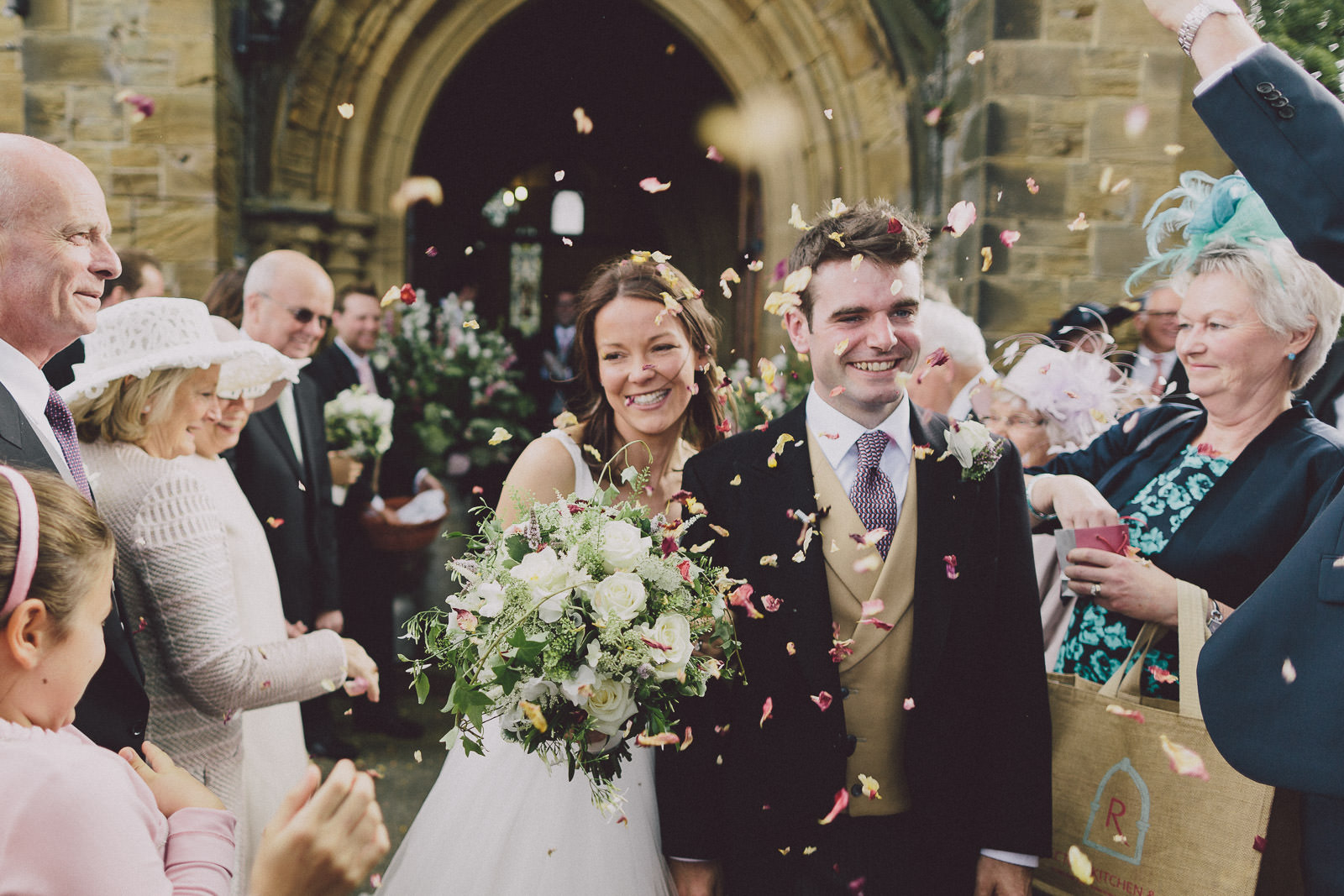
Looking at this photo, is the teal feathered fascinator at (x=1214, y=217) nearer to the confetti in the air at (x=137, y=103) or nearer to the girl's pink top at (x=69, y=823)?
the girl's pink top at (x=69, y=823)

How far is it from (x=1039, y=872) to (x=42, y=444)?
219 centimetres

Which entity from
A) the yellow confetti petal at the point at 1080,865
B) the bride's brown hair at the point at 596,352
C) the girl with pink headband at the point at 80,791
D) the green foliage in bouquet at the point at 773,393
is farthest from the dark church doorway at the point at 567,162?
the girl with pink headband at the point at 80,791

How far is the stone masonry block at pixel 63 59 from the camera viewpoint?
205 inches

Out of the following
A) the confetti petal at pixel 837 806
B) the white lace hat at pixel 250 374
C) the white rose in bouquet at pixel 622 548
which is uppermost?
the white lace hat at pixel 250 374

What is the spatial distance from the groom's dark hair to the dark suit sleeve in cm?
65

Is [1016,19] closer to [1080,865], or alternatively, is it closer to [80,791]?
[1080,865]

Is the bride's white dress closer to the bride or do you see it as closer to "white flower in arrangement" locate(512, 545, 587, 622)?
the bride

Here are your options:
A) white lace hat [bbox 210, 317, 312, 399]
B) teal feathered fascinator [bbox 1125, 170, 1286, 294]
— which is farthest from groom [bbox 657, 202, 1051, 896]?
white lace hat [bbox 210, 317, 312, 399]

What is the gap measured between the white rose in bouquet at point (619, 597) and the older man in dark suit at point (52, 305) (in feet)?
3.07

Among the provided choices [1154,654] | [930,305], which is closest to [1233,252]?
[1154,654]

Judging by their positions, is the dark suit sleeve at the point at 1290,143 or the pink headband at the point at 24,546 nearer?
the pink headband at the point at 24,546

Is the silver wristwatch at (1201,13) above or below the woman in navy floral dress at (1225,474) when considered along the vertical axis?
above

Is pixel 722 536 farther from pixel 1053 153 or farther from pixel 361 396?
pixel 1053 153

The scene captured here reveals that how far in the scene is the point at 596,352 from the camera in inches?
95.3
